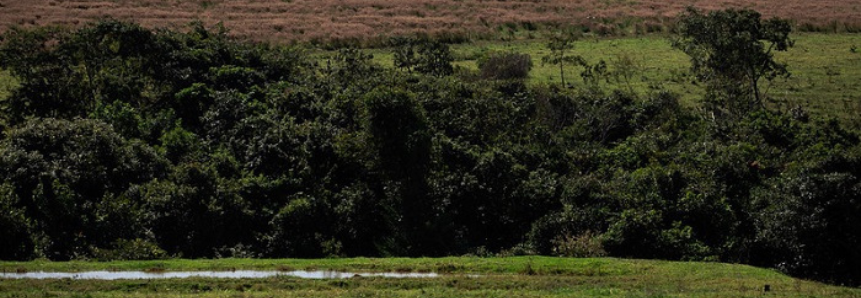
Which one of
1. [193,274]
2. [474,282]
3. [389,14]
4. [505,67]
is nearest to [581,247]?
[474,282]

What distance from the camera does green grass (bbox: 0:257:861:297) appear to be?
30625mm

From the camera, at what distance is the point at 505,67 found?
66.4 metres

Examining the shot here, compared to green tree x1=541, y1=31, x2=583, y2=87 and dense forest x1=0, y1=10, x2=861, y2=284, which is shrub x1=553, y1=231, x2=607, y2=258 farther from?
green tree x1=541, y1=31, x2=583, y2=87

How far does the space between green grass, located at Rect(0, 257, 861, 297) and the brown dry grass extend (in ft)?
164

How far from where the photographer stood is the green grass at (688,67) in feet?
210

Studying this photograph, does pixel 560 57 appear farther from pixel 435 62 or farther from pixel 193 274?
pixel 193 274

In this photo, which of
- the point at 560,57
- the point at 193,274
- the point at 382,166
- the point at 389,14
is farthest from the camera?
the point at 389,14

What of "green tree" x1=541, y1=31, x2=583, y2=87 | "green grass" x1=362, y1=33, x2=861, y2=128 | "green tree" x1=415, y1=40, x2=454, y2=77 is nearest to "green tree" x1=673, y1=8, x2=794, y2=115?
"green grass" x1=362, y1=33, x2=861, y2=128

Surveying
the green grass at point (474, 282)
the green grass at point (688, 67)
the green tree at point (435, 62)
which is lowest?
the green grass at point (474, 282)

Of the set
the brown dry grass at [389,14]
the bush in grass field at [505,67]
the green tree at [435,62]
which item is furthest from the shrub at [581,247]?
the brown dry grass at [389,14]

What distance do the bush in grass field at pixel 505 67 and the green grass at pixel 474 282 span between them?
1163 inches

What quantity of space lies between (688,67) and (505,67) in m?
15.1

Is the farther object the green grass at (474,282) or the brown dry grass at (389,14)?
the brown dry grass at (389,14)

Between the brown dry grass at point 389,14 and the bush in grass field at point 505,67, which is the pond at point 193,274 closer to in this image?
the bush in grass field at point 505,67
